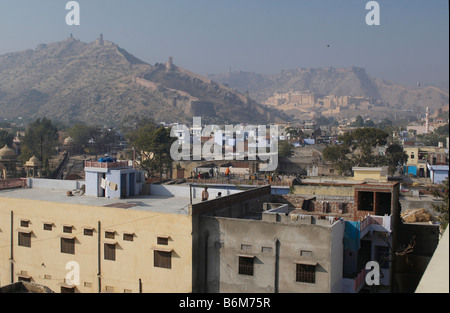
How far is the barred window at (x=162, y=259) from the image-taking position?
12.5 meters

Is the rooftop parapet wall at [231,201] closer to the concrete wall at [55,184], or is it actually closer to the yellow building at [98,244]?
the yellow building at [98,244]

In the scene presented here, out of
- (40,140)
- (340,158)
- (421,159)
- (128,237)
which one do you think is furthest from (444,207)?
(40,140)

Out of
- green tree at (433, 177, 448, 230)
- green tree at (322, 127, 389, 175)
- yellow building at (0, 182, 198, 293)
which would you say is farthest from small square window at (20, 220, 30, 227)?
green tree at (322, 127, 389, 175)

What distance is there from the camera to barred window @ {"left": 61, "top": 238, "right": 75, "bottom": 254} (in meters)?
14.1

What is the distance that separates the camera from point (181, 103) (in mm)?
137250

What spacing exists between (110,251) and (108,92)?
12938 centimetres

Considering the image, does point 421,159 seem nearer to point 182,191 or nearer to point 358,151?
point 358,151

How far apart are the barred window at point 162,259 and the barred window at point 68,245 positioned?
2.93 metres

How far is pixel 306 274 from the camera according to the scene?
1119 centimetres

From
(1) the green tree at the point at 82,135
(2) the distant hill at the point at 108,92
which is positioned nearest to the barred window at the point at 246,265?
(1) the green tree at the point at 82,135

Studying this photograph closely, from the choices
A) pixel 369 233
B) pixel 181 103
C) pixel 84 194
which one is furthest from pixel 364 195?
pixel 181 103

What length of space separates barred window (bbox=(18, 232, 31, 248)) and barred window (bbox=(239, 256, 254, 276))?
23.3ft

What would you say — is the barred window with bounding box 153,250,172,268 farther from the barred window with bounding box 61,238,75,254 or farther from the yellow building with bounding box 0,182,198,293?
the barred window with bounding box 61,238,75,254
